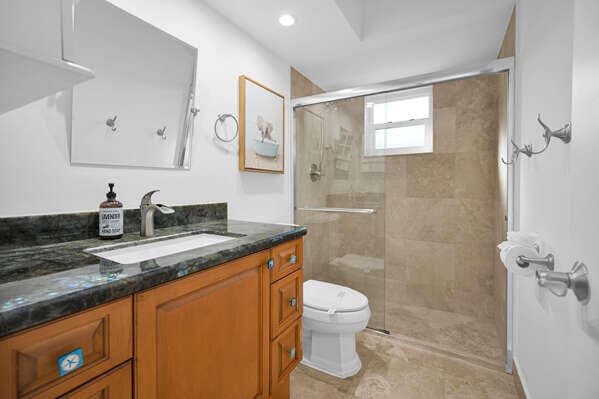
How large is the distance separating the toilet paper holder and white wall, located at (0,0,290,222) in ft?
4.93

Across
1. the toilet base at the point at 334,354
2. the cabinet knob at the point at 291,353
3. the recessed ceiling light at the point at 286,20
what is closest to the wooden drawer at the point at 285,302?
the cabinet knob at the point at 291,353

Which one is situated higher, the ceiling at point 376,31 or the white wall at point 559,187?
the ceiling at point 376,31

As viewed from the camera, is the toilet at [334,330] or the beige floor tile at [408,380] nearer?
the beige floor tile at [408,380]

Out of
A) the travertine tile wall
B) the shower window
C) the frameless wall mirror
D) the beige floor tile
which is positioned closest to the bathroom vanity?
the frameless wall mirror

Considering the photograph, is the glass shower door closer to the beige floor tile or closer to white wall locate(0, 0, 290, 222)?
white wall locate(0, 0, 290, 222)

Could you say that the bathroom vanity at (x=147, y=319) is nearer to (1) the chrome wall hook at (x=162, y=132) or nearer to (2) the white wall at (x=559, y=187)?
(1) the chrome wall hook at (x=162, y=132)

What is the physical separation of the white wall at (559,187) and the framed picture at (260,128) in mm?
1549

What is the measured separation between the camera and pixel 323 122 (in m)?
2.32

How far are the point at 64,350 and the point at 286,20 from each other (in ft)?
6.38

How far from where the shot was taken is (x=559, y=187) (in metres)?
0.95

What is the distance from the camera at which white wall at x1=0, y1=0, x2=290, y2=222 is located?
37.1 inches

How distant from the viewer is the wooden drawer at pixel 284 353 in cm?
117

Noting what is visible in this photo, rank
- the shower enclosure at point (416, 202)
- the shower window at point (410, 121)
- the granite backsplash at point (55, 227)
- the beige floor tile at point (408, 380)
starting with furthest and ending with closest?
the shower window at point (410, 121)
the shower enclosure at point (416, 202)
the beige floor tile at point (408, 380)
the granite backsplash at point (55, 227)

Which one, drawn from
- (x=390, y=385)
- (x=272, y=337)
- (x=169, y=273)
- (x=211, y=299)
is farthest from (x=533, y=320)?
(x=169, y=273)
